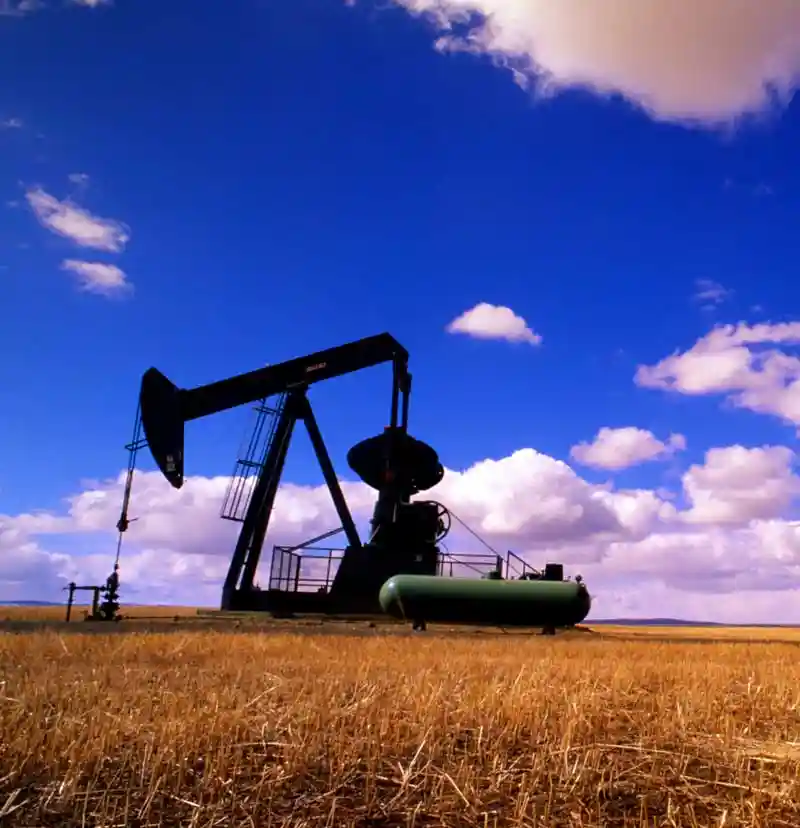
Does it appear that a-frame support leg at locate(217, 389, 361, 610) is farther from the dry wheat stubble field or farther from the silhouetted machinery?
the dry wheat stubble field

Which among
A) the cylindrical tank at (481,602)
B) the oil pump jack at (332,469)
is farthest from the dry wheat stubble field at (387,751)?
the oil pump jack at (332,469)

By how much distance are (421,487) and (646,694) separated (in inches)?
1153

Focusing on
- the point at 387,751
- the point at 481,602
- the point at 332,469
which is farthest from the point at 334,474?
the point at 387,751

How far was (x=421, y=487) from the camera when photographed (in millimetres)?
39344

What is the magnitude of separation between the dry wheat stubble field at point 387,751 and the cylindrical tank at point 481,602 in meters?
20.4

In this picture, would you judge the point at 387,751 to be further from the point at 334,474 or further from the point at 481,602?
the point at 334,474

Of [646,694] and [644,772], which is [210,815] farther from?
[646,694]

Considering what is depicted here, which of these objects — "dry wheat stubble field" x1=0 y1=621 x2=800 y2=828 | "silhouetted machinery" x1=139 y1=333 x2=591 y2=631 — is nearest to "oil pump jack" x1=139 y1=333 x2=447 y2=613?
"silhouetted machinery" x1=139 y1=333 x2=591 y2=631

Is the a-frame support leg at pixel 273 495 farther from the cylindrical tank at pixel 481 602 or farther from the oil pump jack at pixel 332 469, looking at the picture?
the cylindrical tank at pixel 481 602

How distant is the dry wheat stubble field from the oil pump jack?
2571cm

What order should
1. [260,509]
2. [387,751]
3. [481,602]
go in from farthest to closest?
[260,509]
[481,602]
[387,751]

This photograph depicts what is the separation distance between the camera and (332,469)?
39.9 metres

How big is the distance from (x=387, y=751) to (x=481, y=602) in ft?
84.1

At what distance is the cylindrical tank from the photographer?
31281 millimetres
